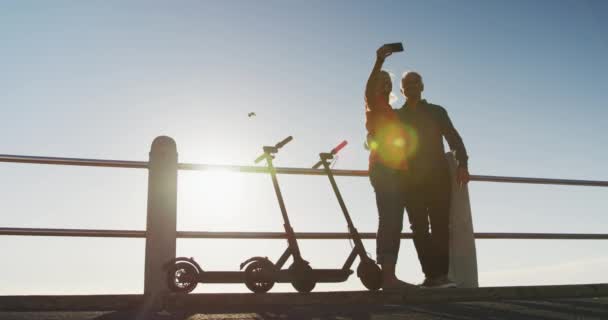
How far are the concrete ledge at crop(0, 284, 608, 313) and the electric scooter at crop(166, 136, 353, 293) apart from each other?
0.50 m

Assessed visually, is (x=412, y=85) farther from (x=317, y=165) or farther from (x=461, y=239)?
(x=461, y=239)

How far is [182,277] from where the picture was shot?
4.35m

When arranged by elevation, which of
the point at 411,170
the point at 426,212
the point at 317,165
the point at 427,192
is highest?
the point at 317,165

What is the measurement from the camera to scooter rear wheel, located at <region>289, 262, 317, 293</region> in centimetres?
457

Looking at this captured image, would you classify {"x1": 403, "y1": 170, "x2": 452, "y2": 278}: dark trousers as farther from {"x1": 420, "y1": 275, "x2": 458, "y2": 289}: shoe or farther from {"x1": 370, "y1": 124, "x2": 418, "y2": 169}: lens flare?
{"x1": 370, "y1": 124, "x2": 418, "y2": 169}: lens flare

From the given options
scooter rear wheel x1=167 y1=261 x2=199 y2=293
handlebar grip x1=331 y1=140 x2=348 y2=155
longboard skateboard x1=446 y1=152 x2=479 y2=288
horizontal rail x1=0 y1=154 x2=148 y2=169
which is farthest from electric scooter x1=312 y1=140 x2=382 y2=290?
horizontal rail x1=0 y1=154 x2=148 y2=169

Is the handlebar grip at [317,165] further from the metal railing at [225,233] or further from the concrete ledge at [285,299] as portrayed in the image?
the concrete ledge at [285,299]

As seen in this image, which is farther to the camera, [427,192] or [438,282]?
[427,192]

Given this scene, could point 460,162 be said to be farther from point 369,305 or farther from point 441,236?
point 369,305

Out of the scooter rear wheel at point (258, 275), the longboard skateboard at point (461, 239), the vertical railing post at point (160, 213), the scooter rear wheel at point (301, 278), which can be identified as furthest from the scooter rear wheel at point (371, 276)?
the vertical railing post at point (160, 213)

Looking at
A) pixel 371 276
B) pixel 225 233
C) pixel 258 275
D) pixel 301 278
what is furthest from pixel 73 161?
pixel 371 276

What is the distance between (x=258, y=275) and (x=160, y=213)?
0.88 m

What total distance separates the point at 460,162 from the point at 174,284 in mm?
2697

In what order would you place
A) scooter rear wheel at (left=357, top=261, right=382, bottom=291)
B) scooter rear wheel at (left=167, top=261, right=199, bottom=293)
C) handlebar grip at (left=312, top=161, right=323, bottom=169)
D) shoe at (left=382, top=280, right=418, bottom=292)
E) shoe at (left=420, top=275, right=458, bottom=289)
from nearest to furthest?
scooter rear wheel at (left=167, top=261, right=199, bottom=293) < shoe at (left=382, top=280, right=418, bottom=292) < scooter rear wheel at (left=357, top=261, right=382, bottom=291) < shoe at (left=420, top=275, right=458, bottom=289) < handlebar grip at (left=312, top=161, right=323, bottom=169)
